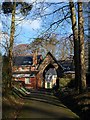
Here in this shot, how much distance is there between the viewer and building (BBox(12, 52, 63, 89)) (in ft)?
219

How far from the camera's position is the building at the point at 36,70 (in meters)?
66.8

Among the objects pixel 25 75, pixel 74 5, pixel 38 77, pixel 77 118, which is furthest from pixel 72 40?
pixel 25 75

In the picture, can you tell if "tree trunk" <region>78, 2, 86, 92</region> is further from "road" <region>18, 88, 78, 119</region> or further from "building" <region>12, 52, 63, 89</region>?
"building" <region>12, 52, 63, 89</region>

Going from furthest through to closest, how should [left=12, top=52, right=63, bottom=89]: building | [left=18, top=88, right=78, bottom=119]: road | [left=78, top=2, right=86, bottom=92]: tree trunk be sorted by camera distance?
[left=12, top=52, right=63, bottom=89]: building
[left=78, top=2, right=86, bottom=92]: tree trunk
[left=18, top=88, right=78, bottom=119]: road

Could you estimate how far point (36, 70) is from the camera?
71.6m

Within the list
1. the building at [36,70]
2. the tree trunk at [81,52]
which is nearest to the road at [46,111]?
the tree trunk at [81,52]

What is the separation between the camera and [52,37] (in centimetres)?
2678

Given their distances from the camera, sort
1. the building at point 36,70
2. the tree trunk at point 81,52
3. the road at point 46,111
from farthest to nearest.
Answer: the building at point 36,70 → the tree trunk at point 81,52 → the road at point 46,111

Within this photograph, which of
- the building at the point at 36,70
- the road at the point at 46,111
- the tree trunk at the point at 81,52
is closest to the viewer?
the road at the point at 46,111

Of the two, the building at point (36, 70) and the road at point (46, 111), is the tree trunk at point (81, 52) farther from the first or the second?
the building at point (36, 70)

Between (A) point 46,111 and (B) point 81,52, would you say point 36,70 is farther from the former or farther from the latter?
(A) point 46,111

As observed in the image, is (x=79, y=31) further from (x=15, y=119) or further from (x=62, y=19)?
(x=15, y=119)

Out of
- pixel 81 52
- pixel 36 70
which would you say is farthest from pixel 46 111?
pixel 36 70

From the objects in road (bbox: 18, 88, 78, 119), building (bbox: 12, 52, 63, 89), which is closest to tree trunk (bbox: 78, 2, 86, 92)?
road (bbox: 18, 88, 78, 119)
